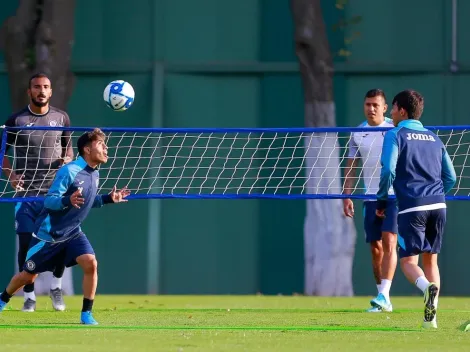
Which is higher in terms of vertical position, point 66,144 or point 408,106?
point 408,106

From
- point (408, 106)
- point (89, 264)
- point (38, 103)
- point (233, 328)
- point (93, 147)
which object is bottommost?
point (233, 328)

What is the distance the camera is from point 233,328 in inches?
433

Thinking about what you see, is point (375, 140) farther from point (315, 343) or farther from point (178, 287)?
point (178, 287)

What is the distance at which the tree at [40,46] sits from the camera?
1755 centimetres

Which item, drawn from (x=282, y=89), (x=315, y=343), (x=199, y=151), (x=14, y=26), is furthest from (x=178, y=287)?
(x=315, y=343)

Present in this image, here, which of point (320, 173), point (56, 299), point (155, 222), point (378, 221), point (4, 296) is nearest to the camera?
point (4, 296)

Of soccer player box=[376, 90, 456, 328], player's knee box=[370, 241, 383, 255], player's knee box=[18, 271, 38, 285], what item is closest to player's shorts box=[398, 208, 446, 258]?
soccer player box=[376, 90, 456, 328]

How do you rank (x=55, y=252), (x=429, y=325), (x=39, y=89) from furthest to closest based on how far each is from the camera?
(x=39, y=89), (x=55, y=252), (x=429, y=325)

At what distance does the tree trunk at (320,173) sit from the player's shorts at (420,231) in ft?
22.3

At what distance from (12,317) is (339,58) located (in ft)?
26.1

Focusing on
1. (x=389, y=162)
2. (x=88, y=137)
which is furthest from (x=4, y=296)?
(x=389, y=162)

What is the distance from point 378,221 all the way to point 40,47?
597 cm

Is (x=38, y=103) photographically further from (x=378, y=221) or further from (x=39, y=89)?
(x=378, y=221)

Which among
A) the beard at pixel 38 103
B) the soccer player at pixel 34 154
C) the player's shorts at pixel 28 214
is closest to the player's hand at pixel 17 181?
the soccer player at pixel 34 154
